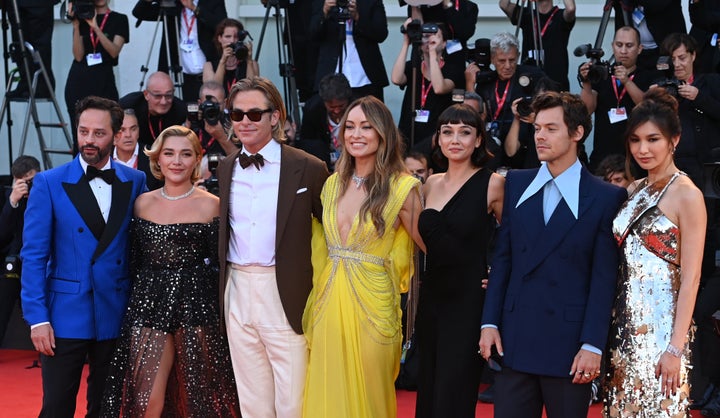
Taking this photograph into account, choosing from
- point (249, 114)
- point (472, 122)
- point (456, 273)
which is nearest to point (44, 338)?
point (249, 114)

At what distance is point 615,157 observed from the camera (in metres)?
6.42

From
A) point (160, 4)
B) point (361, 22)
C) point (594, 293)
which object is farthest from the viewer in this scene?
point (160, 4)

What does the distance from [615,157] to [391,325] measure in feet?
8.83

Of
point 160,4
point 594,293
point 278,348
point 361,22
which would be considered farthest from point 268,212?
point 160,4

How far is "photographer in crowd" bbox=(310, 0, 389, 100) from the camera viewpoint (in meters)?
8.13

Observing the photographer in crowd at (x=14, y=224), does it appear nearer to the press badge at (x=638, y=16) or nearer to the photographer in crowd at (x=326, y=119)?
the photographer in crowd at (x=326, y=119)

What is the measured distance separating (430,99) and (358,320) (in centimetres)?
400

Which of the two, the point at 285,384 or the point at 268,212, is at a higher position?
the point at 268,212

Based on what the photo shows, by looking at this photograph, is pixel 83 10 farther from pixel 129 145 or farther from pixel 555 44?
pixel 555 44

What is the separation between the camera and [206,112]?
7402mm

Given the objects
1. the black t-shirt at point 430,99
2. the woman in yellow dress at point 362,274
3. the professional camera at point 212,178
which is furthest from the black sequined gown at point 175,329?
the black t-shirt at point 430,99

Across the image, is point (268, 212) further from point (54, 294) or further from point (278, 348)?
point (54, 294)

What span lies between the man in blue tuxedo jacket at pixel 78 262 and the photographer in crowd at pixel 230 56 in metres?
3.59

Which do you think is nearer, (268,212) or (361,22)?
(268,212)
